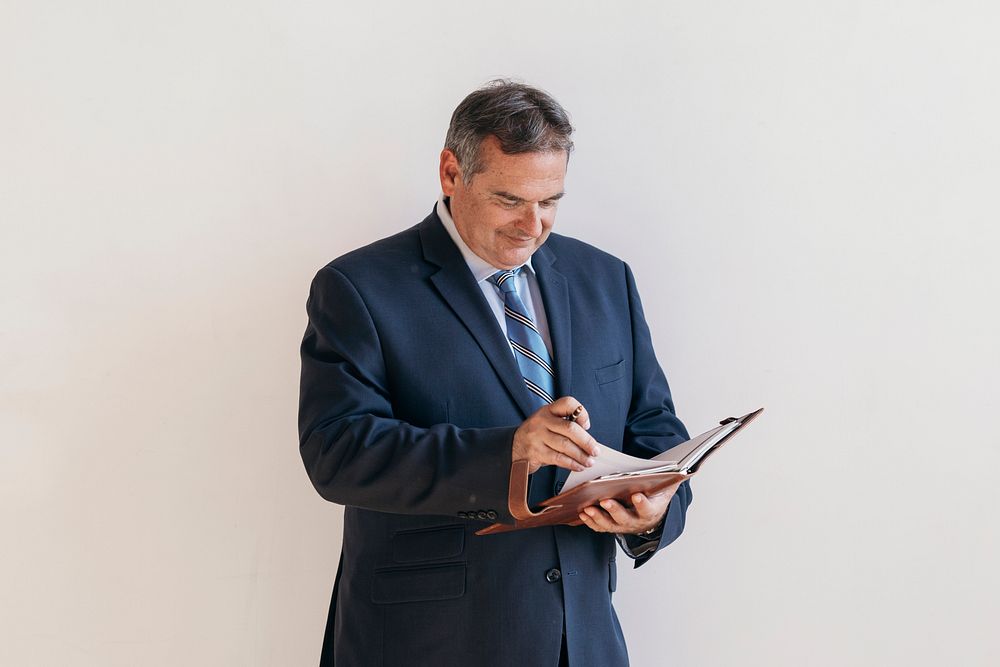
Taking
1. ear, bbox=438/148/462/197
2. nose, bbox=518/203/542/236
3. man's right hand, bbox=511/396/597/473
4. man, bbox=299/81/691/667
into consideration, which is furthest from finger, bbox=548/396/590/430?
ear, bbox=438/148/462/197

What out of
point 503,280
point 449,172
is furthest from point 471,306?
point 449,172

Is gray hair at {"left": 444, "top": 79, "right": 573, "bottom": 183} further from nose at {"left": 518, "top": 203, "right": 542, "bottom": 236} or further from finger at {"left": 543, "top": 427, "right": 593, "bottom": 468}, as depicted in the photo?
finger at {"left": 543, "top": 427, "right": 593, "bottom": 468}

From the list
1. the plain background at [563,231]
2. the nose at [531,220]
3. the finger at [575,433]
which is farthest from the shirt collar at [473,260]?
the finger at [575,433]

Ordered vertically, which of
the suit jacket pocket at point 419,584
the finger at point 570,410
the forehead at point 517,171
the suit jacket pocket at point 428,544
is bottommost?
the suit jacket pocket at point 419,584

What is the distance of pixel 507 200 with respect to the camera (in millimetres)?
1852

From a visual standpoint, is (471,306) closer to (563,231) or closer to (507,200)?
(507,200)

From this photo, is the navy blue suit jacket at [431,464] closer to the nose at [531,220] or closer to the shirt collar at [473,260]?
the shirt collar at [473,260]

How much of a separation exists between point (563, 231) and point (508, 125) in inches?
22.8

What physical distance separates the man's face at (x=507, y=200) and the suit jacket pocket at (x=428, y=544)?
49 cm

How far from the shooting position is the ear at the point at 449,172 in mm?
1911

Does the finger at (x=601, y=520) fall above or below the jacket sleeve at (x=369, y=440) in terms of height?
below

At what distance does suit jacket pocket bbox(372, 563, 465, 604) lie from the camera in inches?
71.3

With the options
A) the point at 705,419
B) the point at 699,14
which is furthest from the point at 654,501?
the point at 699,14

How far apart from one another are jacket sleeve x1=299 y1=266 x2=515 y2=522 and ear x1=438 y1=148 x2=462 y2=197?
0.85 feet
